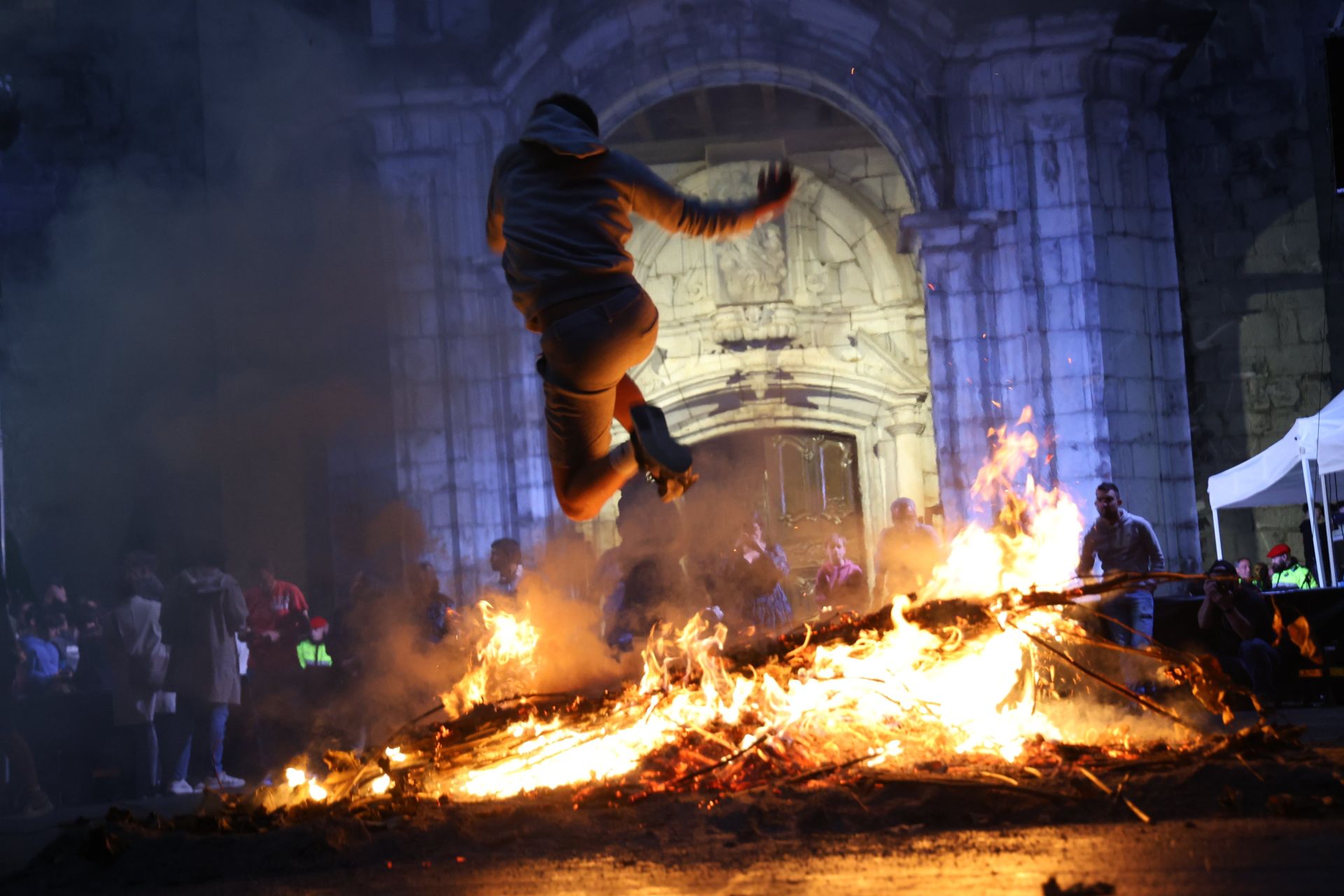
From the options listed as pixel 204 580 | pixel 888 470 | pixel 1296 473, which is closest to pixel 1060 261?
pixel 1296 473

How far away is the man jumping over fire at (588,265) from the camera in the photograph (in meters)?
4.80

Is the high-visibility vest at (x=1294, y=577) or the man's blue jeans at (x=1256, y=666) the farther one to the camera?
the high-visibility vest at (x=1294, y=577)

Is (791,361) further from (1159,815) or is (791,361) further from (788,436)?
(1159,815)

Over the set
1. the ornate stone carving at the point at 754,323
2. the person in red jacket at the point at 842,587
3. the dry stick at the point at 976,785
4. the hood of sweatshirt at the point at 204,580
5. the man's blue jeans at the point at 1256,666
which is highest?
the ornate stone carving at the point at 754,323

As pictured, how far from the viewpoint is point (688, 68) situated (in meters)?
12.1

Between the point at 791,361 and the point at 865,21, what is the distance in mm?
4893

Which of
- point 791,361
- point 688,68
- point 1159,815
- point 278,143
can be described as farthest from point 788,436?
point 1159,815

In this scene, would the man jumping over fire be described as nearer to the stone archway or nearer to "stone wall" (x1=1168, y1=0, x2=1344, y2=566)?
"stone wall" (x1=1168, y1=0, x2=1344, y2=566)

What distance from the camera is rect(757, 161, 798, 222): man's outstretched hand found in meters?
5.05

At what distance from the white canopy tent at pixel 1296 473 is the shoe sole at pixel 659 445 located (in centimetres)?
697

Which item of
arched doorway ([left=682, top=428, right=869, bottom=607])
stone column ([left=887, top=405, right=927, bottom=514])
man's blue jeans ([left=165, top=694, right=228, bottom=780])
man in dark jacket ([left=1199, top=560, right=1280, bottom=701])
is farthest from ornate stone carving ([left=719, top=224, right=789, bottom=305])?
man's blue jeans ([left=165, top=694, right=228, bottom=780])

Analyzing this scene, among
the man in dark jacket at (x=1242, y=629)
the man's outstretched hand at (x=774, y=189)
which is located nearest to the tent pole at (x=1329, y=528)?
the man in dark jacket at (x=1242, y=629)

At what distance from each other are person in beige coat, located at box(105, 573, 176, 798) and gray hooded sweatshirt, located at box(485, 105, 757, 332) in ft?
17.2

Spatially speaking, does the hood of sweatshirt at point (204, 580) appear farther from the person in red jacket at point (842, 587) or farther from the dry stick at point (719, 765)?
the dry stick at point (719, 765)
